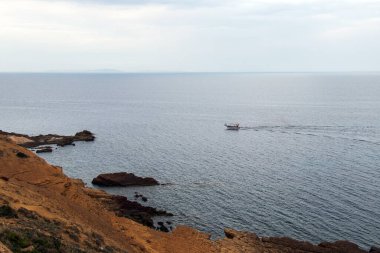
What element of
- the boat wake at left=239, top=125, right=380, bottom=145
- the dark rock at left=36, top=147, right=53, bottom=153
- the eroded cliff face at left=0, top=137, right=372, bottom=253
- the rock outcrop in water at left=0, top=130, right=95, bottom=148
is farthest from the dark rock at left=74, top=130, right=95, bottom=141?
the eroded cliff face at left=0, top=137, right=372, bottom=253

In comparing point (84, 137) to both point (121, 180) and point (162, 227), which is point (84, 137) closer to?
point (121, 180)

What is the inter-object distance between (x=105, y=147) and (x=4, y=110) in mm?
95568

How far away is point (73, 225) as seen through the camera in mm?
32281

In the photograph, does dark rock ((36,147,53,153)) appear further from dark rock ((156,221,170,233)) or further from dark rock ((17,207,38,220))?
dark rock ((17,207,38,220))

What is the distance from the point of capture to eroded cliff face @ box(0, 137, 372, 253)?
29.2m

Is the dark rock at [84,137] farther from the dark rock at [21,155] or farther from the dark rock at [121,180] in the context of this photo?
the dark rock at [21,155]

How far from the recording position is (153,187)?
65500mm

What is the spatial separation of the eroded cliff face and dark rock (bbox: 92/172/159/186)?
12.7 metres

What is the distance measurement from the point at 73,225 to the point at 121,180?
3542cm

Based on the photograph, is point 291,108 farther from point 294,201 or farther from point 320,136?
point 294,201

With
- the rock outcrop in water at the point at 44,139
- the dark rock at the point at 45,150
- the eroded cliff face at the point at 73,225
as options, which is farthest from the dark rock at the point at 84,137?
the eroded cliff face at the point at 73,225

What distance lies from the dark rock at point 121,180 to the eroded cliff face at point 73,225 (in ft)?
41.6

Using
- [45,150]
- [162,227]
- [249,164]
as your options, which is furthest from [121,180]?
[45,150]

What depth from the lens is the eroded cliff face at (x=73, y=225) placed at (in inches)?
1149
